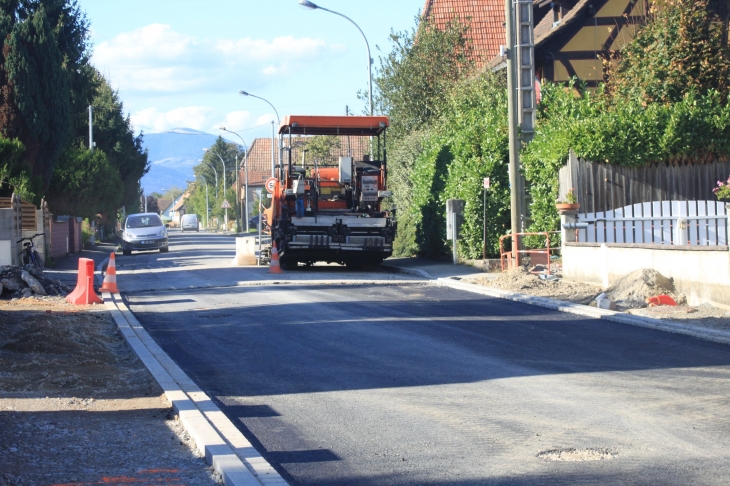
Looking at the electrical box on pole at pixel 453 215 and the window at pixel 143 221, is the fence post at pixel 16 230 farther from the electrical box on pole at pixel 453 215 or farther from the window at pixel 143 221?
the window at pixel 143 221

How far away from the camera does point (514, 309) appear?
13.6 meters

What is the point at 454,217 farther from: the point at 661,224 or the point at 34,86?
the point at 34,86

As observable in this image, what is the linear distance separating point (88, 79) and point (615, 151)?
29.5 metres

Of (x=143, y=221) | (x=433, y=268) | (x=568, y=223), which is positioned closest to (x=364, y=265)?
(x=433, y=268)

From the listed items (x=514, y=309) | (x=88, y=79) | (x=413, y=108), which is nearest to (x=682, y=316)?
(x=514, y=309)

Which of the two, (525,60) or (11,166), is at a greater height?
(525,60)

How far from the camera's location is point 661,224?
1752 centimetres

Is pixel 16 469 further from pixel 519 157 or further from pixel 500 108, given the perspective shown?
pixel 500 108

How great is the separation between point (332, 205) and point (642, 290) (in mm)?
11258

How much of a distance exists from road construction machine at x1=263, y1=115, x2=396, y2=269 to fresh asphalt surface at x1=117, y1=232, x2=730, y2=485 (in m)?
7.52

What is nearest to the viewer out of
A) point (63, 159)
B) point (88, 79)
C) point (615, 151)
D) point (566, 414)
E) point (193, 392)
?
point (566, 414)

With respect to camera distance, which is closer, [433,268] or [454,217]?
[454,217]

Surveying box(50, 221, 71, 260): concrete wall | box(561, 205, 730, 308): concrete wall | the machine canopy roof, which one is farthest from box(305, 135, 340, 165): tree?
box(561, 205, 730, 308): concrete wall

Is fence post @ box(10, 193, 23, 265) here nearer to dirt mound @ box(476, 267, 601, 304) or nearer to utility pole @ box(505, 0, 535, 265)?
dirt mound @ box(476, 267, 601, 304)
